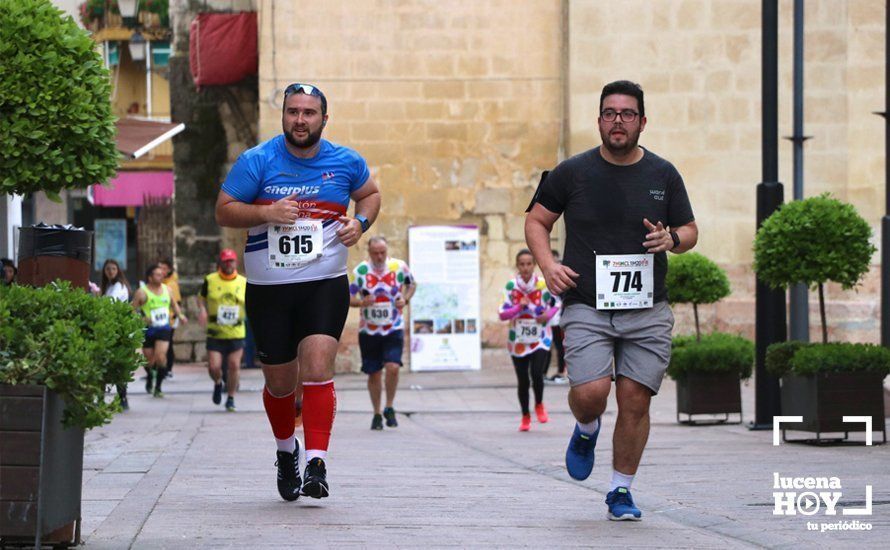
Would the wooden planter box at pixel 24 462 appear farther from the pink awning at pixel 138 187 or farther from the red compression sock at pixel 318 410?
the pink awning at pixel 138 187

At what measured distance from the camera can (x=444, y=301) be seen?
25.8 meters

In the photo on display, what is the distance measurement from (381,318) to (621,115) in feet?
28.0

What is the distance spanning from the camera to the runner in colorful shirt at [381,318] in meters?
16.3

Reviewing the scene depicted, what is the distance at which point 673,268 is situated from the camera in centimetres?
1645

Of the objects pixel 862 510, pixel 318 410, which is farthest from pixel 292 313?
pixel 862 510

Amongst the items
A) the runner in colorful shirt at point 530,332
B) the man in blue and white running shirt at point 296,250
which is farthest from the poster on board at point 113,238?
the man in blue and white running shirt at point 296,250

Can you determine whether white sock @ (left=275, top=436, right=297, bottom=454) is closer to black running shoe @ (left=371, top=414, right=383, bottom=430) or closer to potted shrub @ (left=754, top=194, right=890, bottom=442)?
potted shrub @ (left=754, top=194, right=890, bottom=442)

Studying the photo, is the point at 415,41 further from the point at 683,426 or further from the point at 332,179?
the point at 332,179

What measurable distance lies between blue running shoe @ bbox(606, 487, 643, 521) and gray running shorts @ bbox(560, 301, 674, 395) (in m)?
0.49

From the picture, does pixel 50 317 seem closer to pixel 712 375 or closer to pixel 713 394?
pixel 712 375

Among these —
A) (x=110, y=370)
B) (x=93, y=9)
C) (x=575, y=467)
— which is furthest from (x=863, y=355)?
(x=93, y=9)

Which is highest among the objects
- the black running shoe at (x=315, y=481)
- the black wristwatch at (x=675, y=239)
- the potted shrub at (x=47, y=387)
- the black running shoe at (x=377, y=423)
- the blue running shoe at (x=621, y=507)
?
the black wristwatch at (x=675, y=239)

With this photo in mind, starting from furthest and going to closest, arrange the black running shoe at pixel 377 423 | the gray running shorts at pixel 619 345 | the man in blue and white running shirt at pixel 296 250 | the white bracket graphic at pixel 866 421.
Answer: the black running shoe at pixel 377 423 → the white bracket graphic at pixel 866 421 → the man in blue and white running shirt at pixel 296 250 → the gray running shorts at pixel 619 345

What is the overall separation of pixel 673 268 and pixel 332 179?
8134 millimetres
